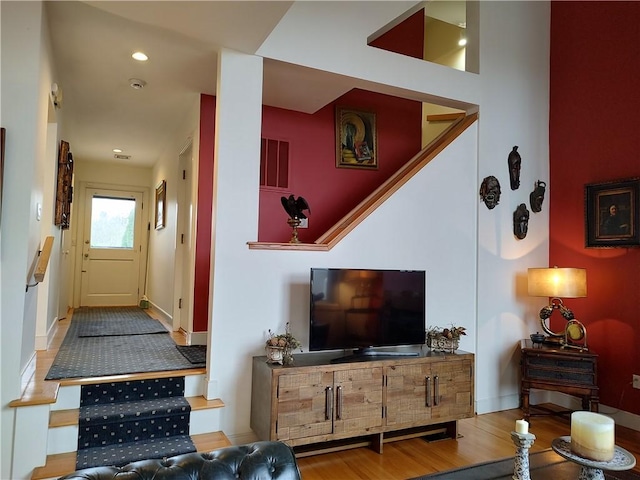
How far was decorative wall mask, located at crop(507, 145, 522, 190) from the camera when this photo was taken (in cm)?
431

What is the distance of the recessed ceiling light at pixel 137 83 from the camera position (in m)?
3.84

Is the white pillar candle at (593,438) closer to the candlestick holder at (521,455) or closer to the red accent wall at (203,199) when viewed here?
the candlestick holder at (521,455)

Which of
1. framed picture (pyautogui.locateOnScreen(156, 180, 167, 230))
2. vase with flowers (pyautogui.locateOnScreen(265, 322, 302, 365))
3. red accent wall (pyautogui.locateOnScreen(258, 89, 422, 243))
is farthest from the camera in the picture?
framed picture (pyautogui.locateOnScreen(156, 180, 167, 230))

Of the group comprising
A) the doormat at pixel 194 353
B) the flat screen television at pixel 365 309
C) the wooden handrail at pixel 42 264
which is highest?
the wooden handrail at pixel 42 264

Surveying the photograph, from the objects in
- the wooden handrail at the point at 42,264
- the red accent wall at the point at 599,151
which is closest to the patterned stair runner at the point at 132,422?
the wooden handrail at the point at 42,264

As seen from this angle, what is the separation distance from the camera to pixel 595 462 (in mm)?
1485

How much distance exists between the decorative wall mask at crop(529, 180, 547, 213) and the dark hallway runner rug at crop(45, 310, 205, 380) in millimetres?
3541

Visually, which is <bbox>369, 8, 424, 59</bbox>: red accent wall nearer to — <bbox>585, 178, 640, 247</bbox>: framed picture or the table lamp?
<bbox>585, 178, 640, 247</bbox>: framed picture

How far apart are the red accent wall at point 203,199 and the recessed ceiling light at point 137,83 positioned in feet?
1.77

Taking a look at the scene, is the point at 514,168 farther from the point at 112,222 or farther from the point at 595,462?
the point at 112,222

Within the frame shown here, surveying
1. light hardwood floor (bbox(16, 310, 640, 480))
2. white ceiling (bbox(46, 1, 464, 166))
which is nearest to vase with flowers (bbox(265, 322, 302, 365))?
light hardwood floor (bbox(16, 310, 640, 480))

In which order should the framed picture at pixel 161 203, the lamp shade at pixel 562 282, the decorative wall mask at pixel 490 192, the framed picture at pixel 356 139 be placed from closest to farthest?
1. the lamp shade at pixel 562 282
2. the decorative wall mask at pixel 490 192
3. the framed picture at pixel 356 139
4. the framed picture at pixel 161 203

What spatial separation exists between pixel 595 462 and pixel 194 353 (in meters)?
3.02

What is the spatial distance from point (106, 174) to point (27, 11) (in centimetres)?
522
